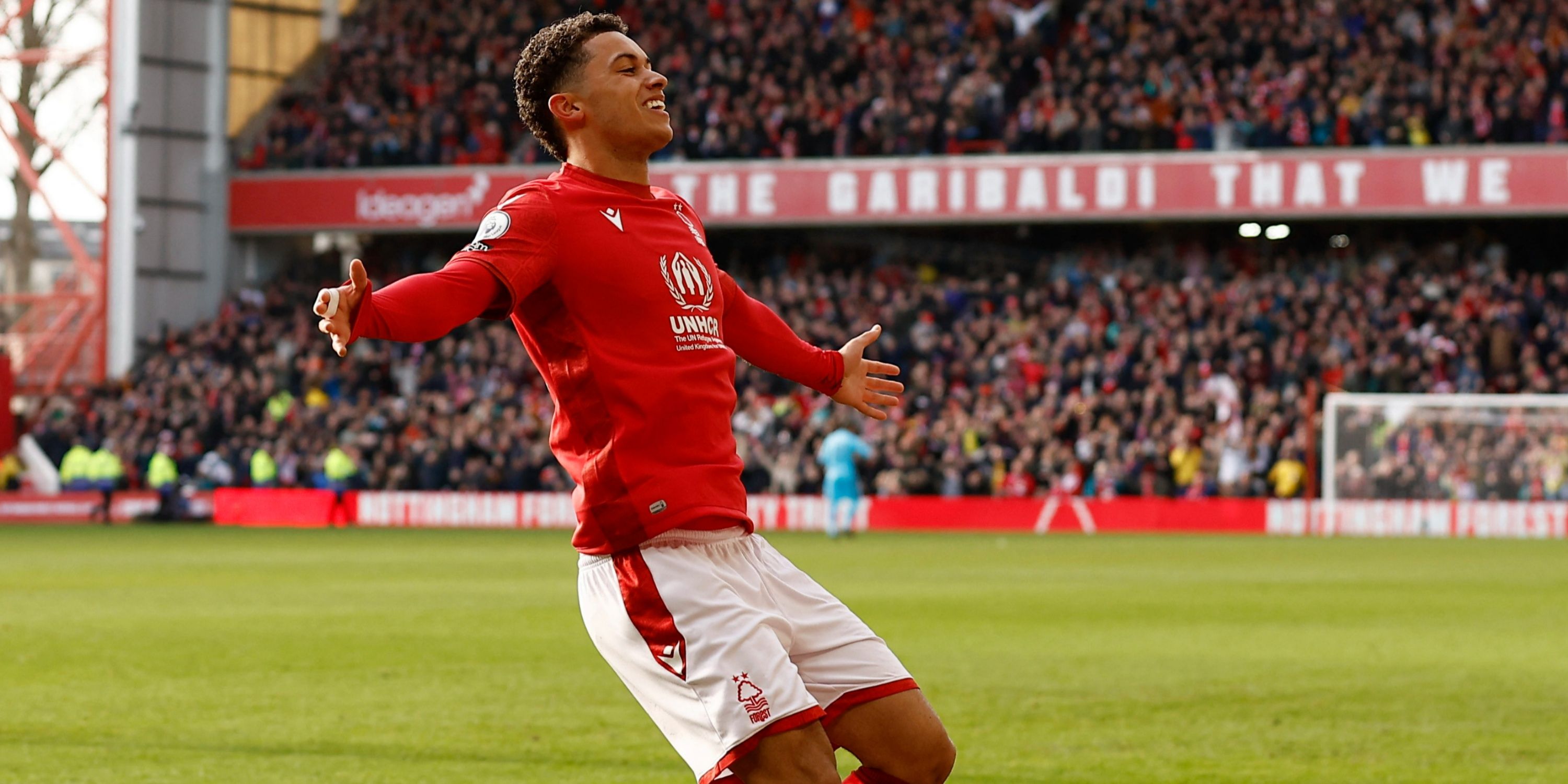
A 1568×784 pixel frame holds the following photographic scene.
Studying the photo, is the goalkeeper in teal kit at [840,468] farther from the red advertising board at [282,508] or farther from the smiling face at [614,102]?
the smiling face at [614,102]

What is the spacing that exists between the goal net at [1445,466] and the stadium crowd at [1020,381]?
65 mm

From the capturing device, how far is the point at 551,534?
29.6 meters

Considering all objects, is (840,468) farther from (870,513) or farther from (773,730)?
(773,730)

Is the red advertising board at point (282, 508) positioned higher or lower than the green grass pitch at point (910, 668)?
lower

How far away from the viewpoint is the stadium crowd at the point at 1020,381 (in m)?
31.0

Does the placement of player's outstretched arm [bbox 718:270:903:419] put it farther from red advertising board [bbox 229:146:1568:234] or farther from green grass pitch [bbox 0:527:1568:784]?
red advertising board [bbox 229:146:1568:234]

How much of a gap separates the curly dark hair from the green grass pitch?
3.27 meters

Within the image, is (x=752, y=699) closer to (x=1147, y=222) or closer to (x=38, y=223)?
(x=1147, y=222)

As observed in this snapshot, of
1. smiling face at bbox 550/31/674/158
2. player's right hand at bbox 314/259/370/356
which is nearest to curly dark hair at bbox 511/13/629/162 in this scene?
smiling face at bbox 550/31/674/158

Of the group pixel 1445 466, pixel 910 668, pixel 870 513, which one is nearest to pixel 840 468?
pixel 870 513

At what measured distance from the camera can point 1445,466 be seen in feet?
97.5

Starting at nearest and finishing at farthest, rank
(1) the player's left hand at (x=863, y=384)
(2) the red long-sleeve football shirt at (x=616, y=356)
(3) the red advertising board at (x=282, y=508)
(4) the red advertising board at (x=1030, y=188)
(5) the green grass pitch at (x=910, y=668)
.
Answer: (2) the red long-sleeve football shirt at (x=616, y=356), (1) the player's left hand at (x=863, y=384), (5) the green grass pitch at (x=910, y=668), (3) the red advertising board at (x=282, y=508), (4) the red advertising board at (x=1030, y=188)

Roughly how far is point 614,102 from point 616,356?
0.63 m

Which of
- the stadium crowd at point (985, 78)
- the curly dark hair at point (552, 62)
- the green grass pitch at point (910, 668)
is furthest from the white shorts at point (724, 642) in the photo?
the stadium crowd at point (985, 78)
